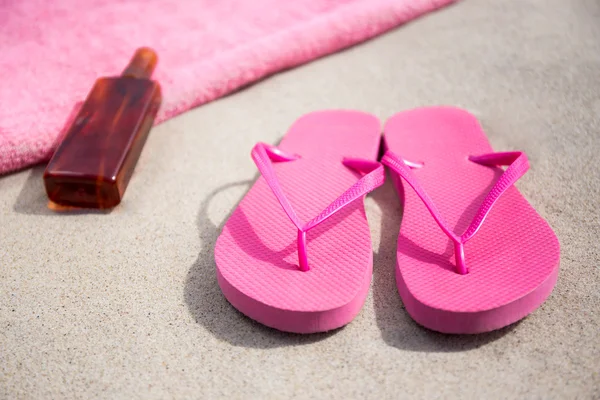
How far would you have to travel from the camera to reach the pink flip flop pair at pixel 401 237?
26.4 inches

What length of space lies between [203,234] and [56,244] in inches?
8.2

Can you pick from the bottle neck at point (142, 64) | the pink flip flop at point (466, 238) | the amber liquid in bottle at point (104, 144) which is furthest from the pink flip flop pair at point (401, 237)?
the bottle neck at point (142, 64)

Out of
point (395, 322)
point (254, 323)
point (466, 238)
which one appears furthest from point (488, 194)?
point (254, 323)

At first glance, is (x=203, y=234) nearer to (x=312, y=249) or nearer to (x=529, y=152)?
(x=312, y=249)

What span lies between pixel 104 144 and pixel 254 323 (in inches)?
15.2

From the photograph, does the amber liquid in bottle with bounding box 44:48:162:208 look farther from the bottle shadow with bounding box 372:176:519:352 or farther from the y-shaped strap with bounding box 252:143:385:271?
the bottle shadow with bounding box 372:176:519:352

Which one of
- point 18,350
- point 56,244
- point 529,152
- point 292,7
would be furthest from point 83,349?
point 292,7

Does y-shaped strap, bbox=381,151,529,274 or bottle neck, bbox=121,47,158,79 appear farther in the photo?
bottle neck, bbox=121,47,158,79

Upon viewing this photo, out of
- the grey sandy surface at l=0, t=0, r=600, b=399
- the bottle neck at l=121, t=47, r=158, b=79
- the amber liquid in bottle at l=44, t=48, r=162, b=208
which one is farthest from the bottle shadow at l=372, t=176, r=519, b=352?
the bottle neck at l=121, t=47, r=158, b=79

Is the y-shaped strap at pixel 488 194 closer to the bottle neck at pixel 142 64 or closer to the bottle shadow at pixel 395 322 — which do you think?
the bottle shadow at pixel 395 322

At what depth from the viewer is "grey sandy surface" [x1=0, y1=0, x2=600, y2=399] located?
655 millimetres

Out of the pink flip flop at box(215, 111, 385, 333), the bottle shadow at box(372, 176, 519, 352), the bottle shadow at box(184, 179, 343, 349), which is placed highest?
the pink flip flop at box(215, 111, 385, 333)

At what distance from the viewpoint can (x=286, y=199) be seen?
767mm

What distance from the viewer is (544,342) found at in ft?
2.21
